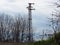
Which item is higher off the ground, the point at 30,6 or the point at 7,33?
the point at 30,6

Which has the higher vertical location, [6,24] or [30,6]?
[30,6]

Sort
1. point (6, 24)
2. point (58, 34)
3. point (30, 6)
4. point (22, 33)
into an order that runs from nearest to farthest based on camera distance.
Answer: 1. point (58, 34)
2. point (30, 6)
3. point (22, 33)
4. point (6, 24)

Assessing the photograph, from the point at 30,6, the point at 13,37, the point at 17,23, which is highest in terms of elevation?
the point at 30,6

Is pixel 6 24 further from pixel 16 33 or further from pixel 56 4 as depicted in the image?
pixel 56 4

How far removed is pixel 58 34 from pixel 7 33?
2062 inches

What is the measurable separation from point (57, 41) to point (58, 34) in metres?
0.18

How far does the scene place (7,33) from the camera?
57.2 meters

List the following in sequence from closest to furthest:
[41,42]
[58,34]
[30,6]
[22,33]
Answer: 1. [58,34]
2. [41,42]
3. [30,6]
4. [22,33]

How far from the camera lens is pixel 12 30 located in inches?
2260

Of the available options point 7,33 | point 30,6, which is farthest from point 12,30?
point 30,6

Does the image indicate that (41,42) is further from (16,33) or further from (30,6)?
(16,33)

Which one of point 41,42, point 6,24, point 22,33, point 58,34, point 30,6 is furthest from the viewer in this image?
point 6,24

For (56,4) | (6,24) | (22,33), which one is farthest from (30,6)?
(56,4)

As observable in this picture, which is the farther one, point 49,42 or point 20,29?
point 20,29
